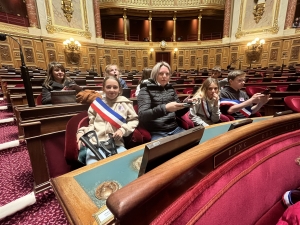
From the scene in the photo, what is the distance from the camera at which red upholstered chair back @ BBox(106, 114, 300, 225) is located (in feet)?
1.09

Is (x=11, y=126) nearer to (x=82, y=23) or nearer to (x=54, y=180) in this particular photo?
(x=54, y=180)

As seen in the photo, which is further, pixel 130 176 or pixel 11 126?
pixel 11 126

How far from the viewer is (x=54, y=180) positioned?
0.63 m

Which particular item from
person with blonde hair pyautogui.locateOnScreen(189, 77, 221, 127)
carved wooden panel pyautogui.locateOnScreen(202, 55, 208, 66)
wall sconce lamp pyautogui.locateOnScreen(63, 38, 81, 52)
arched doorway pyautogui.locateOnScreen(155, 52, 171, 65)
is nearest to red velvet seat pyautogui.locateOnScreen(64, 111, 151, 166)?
person with blonde hair pyautogui.locateOnScreen(189, 77, 221, 127)

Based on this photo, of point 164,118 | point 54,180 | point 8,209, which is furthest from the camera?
point 164,118

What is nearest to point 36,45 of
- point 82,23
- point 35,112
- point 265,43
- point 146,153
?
point 82,23

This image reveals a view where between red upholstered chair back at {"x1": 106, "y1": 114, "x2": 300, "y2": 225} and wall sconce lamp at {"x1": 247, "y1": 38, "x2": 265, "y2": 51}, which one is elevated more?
wall sconce lamp at {"x1": 247, "y1": 38, "x2": 265, "y2": 51}

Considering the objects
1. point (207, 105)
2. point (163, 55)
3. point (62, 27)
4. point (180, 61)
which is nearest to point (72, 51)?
point (62, 27)

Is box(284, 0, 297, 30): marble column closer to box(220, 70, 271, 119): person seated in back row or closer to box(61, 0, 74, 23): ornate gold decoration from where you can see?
box(220, 70, 271, 119): person seated in back row

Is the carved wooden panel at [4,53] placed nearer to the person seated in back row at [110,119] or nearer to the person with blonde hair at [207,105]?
the person seated in back row at [110,119]

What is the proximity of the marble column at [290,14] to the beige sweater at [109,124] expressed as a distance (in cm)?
1290

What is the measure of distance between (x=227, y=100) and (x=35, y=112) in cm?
192

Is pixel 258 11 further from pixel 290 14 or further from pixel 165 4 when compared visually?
pixel 165 4

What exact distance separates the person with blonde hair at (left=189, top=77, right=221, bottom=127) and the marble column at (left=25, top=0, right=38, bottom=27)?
1059 cm
